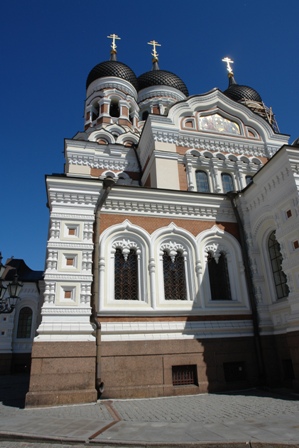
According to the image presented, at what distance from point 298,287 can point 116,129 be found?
605 inches

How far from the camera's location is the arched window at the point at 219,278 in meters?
10.6

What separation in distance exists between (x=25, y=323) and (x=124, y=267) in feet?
48.1

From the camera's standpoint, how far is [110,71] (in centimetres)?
2369

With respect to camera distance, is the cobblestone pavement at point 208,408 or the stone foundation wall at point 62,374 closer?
the cobblestone pavement at point 208,408

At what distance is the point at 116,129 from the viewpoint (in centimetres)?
2084

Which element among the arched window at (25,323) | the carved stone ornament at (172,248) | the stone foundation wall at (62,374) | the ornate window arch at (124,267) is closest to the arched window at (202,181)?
the carved stone ornament at (172,248)

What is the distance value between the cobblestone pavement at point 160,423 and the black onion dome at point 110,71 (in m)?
21.3

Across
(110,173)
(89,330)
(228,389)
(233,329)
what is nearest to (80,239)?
(89,330)

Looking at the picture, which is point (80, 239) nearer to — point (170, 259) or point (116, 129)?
point (170, 259)

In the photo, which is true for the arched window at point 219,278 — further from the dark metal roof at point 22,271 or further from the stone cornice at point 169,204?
the dark metal roof at point 22,271

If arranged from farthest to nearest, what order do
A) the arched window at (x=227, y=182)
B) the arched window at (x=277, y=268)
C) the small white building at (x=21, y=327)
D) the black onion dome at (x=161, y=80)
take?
the black onion dome at (x=161, y=80)
the small white building at (x=21, y=327)
the arched window at (x=227, y=182)
the arched window at (x=277, y=268)

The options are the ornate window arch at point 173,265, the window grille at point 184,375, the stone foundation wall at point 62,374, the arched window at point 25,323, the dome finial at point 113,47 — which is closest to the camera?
the stone foundation wall at point 62,374

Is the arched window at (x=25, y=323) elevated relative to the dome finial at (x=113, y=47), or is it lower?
lower

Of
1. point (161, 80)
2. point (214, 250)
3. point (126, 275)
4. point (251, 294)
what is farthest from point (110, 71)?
point (251, 294)
